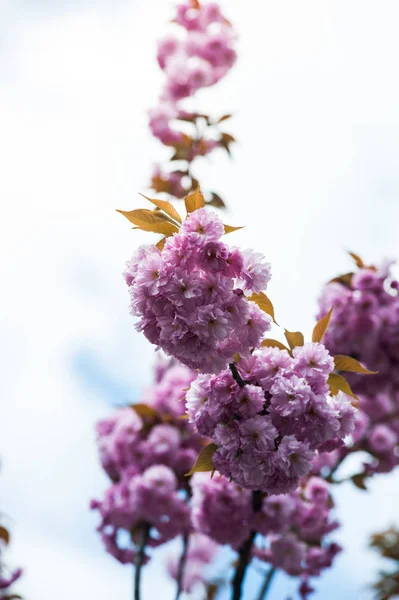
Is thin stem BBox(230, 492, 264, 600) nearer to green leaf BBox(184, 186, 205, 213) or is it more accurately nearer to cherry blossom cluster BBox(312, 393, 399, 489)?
cherry blossom cluster BBox(312, 393, 399, 489)

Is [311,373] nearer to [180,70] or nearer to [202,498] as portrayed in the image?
[202,498]

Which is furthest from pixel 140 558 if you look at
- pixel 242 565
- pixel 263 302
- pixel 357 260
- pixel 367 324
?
pixel 263 302

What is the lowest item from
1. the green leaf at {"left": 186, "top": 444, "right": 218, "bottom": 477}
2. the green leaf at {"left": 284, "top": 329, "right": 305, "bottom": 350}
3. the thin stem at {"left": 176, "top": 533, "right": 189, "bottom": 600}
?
the green leaf at {"left": 186, "top": 444, "right": 218, "bottom": 477}

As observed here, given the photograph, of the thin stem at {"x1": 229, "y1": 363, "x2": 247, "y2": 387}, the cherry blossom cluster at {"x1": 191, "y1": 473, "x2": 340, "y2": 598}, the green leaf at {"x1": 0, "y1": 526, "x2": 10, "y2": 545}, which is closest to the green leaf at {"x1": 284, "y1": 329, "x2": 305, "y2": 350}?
the thin stem at {"x1": 229, "y1": 363, "x2": 247, "y2": 387}

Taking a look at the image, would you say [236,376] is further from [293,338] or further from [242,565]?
[242,565]

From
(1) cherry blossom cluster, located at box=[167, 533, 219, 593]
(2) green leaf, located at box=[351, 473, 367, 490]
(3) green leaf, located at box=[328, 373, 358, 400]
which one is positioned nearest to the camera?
(3) green leaf, located at box=[328, 373, 358, 400]

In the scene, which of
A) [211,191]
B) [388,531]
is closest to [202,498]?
[211,191]

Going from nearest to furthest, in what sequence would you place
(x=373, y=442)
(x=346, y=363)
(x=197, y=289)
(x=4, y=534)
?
(x=197, y=289)
(x=346, y=363)
(x=4, y=534)
(x=373, y=442)
